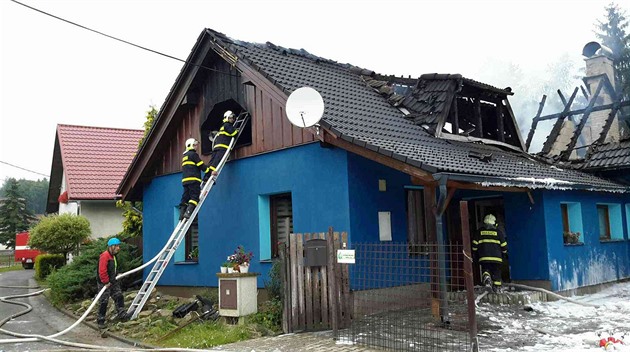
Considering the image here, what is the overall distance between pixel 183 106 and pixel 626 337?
34.9 ft

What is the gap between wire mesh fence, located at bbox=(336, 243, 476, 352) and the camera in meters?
7.69

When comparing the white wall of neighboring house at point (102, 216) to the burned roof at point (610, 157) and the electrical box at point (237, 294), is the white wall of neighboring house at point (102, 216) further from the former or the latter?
the burned roof at point (610, 157)

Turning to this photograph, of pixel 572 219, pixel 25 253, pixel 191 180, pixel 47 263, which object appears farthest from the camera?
pixel 25 253

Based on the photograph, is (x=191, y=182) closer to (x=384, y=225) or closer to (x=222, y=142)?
(x=222, y=142)

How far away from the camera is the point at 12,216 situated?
49.8m

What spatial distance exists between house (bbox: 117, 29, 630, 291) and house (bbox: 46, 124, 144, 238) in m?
8.47

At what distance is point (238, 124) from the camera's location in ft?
41.2

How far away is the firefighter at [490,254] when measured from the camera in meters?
11.0

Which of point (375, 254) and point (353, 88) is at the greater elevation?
point (353, 88)

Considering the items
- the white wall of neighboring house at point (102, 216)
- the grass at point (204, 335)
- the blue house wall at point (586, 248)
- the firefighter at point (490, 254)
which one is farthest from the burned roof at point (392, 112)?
the white wall of neighboring house at point (102, 216)

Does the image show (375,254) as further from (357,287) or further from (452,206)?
(452,206)

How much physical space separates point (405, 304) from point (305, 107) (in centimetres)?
380

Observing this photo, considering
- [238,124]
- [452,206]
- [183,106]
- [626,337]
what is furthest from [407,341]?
[183,106]

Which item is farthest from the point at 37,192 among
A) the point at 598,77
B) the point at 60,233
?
the point at 598,77
